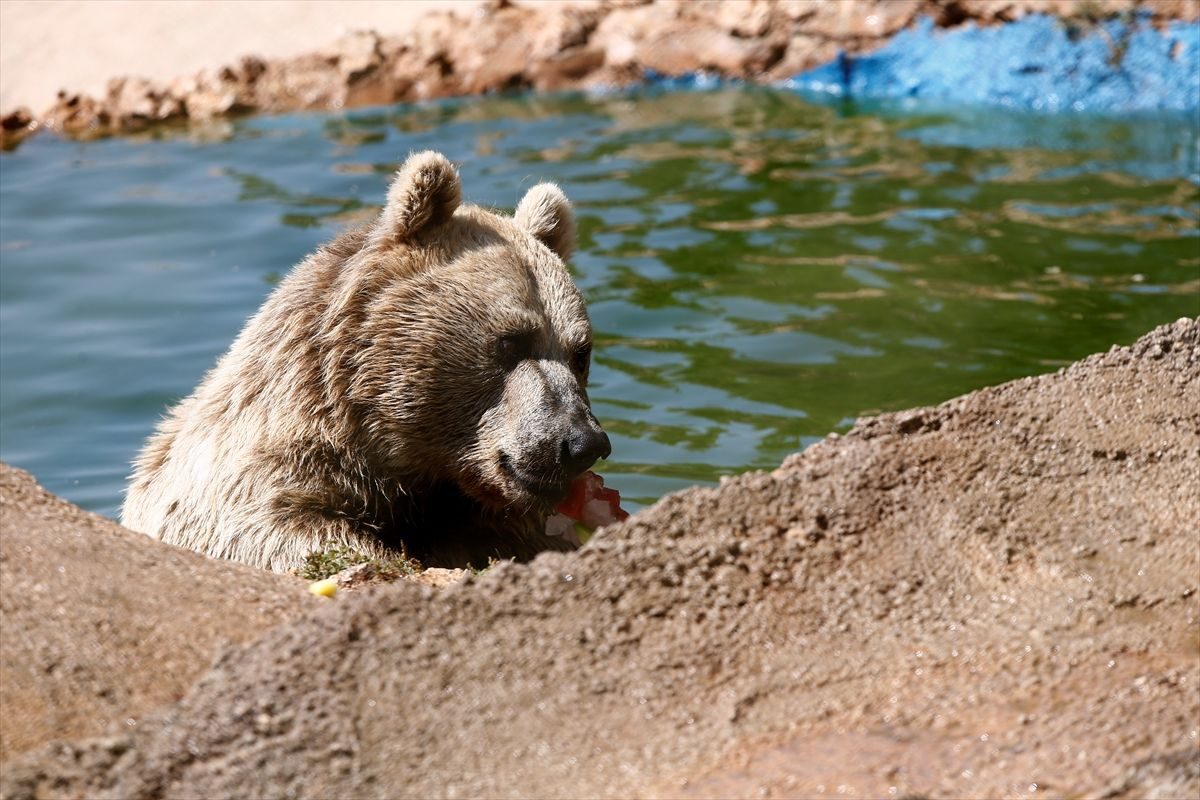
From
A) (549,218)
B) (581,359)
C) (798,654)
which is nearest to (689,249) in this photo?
(549,218)

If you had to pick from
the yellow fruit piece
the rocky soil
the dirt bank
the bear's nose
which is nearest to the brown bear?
the bear's nose

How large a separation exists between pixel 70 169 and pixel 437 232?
28.0ft

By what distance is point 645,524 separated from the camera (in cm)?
312

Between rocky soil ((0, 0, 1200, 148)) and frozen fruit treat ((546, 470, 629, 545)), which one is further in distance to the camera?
rocky soil ((0, 0, 1200, 148))

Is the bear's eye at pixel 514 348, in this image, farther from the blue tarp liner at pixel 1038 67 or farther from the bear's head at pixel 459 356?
the blue tarp liner at pixel 1038 67

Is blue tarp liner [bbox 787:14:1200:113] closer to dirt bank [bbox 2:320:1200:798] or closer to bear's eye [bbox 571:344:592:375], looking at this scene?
bear's eye [bbox 571:344:592:375]

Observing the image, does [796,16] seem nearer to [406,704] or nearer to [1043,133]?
[1043,133]

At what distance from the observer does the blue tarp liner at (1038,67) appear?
13.3m

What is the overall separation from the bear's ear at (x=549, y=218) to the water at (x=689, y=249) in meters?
1.83

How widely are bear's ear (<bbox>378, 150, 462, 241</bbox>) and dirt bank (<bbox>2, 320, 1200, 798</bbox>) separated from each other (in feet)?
7.04

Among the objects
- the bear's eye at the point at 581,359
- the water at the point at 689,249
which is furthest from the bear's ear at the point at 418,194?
the water at the point at 689,249

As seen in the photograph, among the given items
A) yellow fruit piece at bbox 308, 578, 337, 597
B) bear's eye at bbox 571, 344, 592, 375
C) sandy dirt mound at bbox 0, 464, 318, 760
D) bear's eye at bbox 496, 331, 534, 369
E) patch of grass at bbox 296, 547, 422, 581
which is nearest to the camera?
sandy dirt mound at bbox 0, 464, 318, 760

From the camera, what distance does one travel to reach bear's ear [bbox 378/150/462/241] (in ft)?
16.7

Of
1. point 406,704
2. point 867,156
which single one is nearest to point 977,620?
point 406,704
